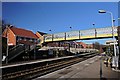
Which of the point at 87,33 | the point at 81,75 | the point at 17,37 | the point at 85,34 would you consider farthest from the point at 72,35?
the point at 81,75

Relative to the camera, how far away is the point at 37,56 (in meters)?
56.2

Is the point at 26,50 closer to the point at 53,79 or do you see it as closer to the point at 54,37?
the point at 54,37

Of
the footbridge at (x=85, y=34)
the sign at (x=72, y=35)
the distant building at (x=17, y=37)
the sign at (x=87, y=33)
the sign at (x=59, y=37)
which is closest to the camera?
the footbridge at (x=85, y=34)

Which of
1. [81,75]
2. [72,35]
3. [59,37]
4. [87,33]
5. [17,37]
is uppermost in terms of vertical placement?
[17,37]

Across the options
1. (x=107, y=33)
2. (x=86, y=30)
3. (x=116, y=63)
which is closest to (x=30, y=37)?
(x=86, y=30)

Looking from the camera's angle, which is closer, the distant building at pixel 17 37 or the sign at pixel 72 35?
the sign at pixel 72 35

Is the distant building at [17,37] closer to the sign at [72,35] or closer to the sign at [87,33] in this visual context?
the sign at [72,35]

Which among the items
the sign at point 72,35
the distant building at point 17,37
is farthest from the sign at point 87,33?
the distant building at point 17,37

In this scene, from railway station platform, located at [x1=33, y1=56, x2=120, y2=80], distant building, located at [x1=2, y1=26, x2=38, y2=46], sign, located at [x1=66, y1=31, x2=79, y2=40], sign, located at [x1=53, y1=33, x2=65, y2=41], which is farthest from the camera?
distant building, located at [x1=2, y1=26, x2=38, y2=46]

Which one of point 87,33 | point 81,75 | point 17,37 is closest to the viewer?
point 81,75

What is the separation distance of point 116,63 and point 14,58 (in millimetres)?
26710

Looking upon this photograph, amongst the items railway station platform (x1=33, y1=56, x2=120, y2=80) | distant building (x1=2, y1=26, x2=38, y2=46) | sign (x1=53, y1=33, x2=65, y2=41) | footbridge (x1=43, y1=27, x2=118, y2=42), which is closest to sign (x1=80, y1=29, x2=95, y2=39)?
footbridge (x1=43, y1=27, x2=118, y2=42)

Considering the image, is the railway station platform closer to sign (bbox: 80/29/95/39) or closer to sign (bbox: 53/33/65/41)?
sign (bbox: 80/29/95/39)

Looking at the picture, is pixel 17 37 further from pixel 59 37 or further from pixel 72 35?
pixel 72 35
